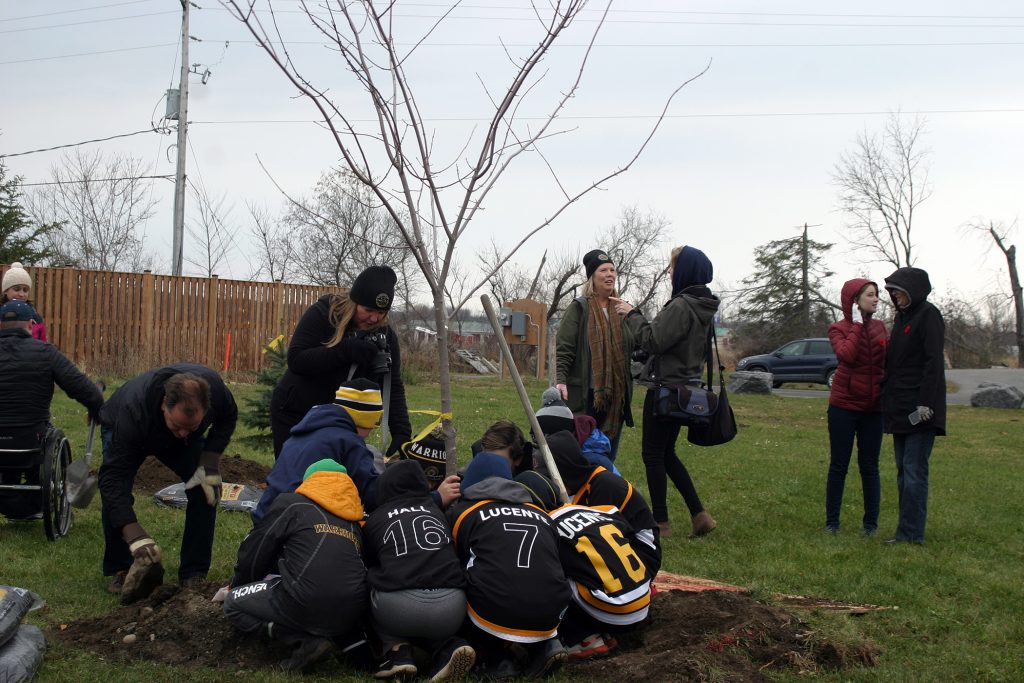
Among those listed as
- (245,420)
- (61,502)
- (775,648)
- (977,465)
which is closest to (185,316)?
(245,420)

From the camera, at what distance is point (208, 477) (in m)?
5.00

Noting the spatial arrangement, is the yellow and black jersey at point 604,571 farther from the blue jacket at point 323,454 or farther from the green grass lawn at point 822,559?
the blue jacket at point 323,454

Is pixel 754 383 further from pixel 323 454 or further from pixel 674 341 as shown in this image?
pixel 323 454

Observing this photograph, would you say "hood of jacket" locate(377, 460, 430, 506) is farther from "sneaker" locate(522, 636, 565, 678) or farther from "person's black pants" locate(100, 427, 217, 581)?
"person's black pants" locate(100, 427, 217, 581)

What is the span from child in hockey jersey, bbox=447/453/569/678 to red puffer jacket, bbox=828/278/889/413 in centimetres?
345

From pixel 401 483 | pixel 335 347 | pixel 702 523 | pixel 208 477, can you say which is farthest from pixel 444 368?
pixel 702 523

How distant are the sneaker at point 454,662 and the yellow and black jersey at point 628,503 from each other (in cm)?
100

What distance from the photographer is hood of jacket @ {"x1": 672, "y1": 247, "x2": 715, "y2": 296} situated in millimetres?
6391

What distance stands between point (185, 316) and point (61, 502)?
1362 cm

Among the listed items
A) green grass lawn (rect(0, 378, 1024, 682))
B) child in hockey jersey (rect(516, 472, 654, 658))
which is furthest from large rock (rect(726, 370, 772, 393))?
child in hockey jersey (rect(516, 472, 654, 658))

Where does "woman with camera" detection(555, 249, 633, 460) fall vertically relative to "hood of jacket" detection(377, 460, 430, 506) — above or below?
above

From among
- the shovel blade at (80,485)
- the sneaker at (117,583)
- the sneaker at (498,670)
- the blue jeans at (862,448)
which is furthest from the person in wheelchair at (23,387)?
the blue jeans at (862,448)

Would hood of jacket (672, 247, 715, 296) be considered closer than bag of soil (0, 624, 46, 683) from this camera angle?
No

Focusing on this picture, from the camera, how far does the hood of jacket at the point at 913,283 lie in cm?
647
